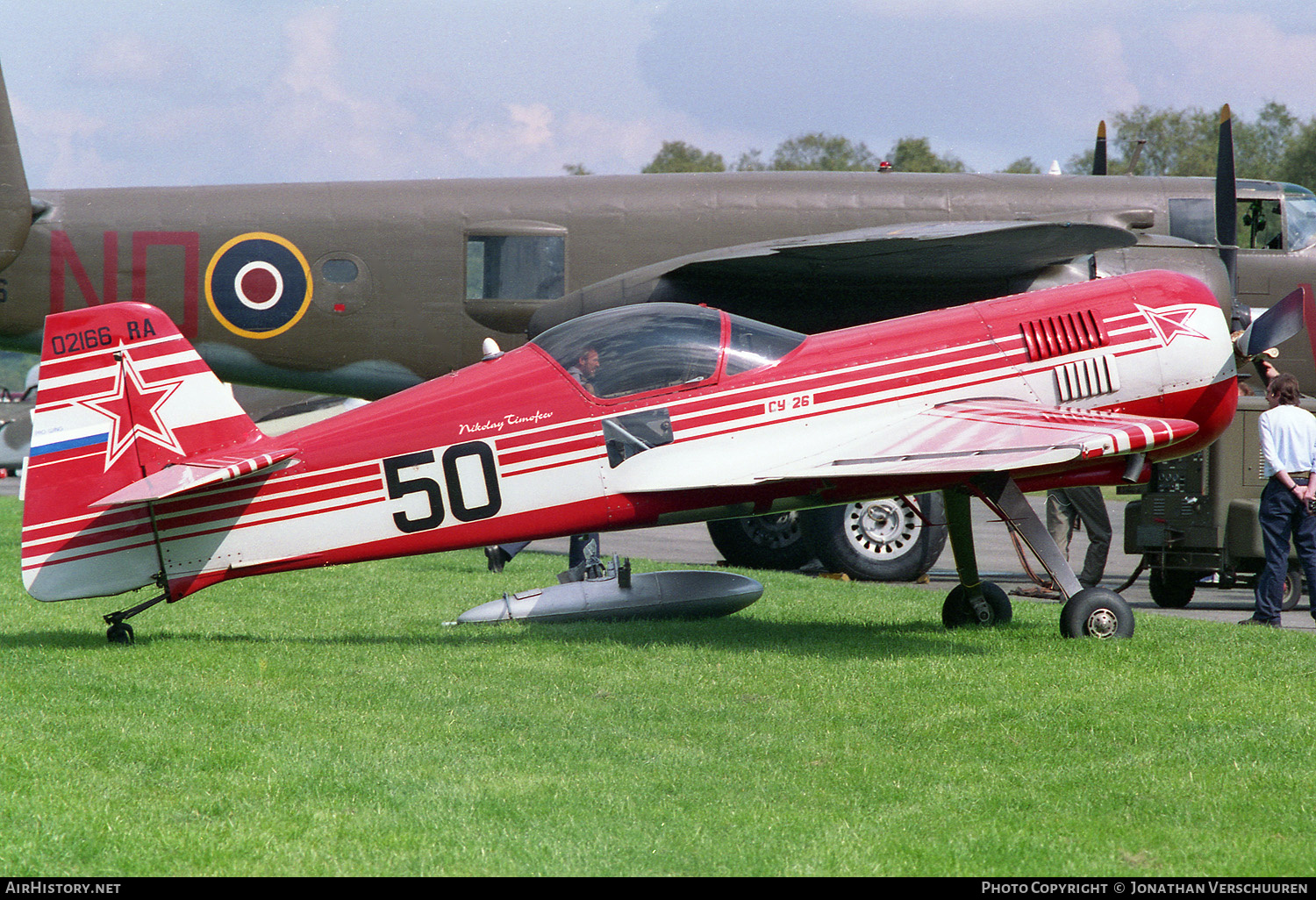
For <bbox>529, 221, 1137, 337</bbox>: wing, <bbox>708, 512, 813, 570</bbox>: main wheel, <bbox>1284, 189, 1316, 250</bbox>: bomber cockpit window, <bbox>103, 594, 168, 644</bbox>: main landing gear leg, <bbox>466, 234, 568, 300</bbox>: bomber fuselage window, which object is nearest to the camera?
<bbox>103, 594, 168, 644</bbox>: main landing gear leg

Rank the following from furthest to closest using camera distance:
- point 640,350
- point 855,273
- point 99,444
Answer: point 855,273 → point 640,350 → point 99,444

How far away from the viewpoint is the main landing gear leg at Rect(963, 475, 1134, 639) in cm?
788

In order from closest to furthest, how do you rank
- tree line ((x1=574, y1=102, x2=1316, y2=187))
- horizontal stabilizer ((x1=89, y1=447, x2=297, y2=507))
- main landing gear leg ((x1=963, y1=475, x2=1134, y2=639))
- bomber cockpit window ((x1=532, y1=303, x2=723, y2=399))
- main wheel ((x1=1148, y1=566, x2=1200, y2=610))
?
horizontal stabilizer ((x1=89, y1=447, x2=297, y2=507)), main landing gear leg ((x1=963, y1=475, x2=1134, y2=639)), bomber cockpit window ((x1=532, y1=303, x2=723, y2=399)), main wheel ((x1=1148, y1=566, x2=1200, y2=610)), tree line ((x1=574, y1=102, x2=1316, y2=187))

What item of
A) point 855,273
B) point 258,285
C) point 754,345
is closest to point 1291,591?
point 855,273

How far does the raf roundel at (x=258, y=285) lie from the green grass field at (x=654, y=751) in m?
5.00

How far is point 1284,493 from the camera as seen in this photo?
998 cm

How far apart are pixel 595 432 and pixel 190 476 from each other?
247 centimetres

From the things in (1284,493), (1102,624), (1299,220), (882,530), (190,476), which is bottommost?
(882,530)

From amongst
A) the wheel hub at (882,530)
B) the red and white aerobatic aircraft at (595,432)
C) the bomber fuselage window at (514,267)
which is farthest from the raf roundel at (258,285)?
the wheel hub at (882,530)

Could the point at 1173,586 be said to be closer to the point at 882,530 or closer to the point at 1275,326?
the point at 882,530

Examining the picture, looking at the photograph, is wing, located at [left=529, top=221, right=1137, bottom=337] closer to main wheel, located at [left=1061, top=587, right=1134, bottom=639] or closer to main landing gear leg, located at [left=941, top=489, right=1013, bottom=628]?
main landing gear leg, located at [left=941, top=489, right=1013, bottom=628]

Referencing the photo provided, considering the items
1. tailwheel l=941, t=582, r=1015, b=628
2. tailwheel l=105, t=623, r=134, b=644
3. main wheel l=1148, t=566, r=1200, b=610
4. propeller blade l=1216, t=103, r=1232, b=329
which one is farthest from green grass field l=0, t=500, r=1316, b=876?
propeller blade l=1216, t=103, r=1232, b=329

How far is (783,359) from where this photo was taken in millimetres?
8117

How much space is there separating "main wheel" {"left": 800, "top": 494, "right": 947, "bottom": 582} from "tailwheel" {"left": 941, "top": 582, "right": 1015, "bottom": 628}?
4076 millimetres
